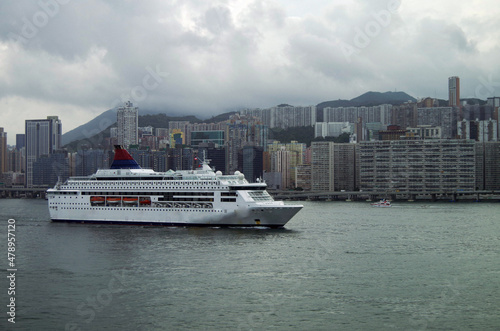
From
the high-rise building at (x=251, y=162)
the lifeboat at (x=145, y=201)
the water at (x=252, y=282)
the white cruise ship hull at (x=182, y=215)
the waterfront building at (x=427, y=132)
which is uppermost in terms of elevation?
the waterfront building at (x=427, y=132)

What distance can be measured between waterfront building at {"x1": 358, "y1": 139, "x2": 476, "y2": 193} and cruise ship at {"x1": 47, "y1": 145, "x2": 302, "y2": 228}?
74056 mm

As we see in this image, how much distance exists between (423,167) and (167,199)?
77418 millimetres

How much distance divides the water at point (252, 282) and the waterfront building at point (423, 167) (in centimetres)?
7445

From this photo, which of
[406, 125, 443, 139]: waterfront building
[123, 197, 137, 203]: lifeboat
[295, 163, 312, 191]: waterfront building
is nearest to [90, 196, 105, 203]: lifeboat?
[123, 197, 137, 203]: lifeboat

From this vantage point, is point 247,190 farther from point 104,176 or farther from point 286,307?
point 286,307

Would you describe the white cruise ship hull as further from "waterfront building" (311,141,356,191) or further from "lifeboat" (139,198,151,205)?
"waterfront building" (311,141,356,191)

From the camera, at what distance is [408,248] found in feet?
104

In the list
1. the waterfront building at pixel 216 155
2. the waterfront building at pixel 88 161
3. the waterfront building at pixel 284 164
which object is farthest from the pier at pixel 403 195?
the waterfront building at pixel 88 161

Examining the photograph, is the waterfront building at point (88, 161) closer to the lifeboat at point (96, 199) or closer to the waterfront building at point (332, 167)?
the waterfront building at point (332, 167)

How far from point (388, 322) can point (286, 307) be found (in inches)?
123

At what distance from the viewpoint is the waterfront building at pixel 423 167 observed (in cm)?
10844

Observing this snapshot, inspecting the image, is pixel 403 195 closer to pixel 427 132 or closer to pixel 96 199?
pixel 427 132

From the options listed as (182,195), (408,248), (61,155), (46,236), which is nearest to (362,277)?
(408,248)

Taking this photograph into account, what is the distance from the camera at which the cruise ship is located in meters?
37.2
